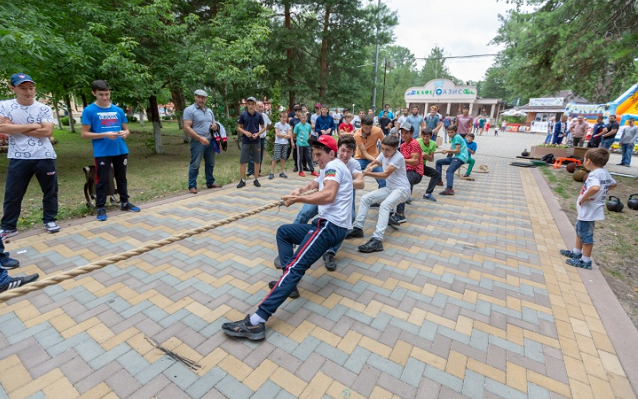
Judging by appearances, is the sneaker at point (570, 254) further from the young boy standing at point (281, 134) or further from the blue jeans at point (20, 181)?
the blue jeans at point (20, 181)

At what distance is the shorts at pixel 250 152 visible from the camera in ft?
24.5

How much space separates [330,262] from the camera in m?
3.77

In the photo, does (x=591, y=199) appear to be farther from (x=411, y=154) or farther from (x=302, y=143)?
(x=302, y=143)

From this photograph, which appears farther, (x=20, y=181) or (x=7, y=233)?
(x=7, y=233)

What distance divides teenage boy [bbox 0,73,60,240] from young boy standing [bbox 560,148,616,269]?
7.05 metres

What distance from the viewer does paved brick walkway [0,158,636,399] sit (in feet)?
7.04

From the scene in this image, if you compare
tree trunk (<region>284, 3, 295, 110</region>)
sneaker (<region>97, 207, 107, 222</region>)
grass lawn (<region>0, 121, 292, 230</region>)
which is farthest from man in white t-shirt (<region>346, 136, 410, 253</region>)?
tree trunk (<region>284, 3, 295, 110</region>)

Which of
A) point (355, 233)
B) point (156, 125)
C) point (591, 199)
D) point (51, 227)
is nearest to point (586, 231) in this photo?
Answer: point (591, 199)

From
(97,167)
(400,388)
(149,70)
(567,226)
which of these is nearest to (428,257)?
(400,388)

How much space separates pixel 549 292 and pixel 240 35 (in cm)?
1340

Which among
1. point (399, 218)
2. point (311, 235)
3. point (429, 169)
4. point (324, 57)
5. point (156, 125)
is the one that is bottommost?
point (399, 218)

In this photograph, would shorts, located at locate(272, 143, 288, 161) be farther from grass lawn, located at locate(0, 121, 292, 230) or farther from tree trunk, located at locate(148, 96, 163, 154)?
tree trunk, located at locate(148, 96, 163, 154)

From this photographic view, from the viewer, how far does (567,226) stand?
546cm

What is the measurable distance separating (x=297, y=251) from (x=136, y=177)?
795 centimetres
